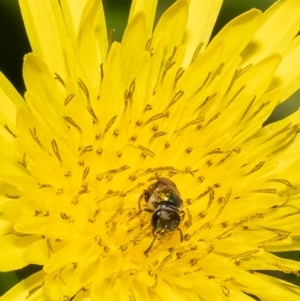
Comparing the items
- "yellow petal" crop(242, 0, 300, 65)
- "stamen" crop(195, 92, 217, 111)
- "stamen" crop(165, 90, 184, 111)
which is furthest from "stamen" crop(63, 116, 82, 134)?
"yellow petal" crop(242, 0, 300, 65)

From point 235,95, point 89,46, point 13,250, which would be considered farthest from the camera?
point 235,95

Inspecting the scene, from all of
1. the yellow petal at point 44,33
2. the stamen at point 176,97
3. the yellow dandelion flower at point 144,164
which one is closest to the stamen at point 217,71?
the yellow dandelion flower at point 144,164

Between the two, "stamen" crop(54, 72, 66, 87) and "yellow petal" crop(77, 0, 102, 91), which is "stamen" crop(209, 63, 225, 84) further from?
"stamen" crop(54, 72, 66, 87)

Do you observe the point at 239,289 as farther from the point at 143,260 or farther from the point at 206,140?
the point at 206,140

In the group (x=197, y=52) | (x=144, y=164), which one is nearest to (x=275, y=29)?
(x=197, y=52)

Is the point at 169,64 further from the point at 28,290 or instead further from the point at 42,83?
the point at 28,290

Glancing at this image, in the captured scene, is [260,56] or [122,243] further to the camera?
[260,56]

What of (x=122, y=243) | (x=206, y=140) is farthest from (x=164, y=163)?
(x=122, y=243)
